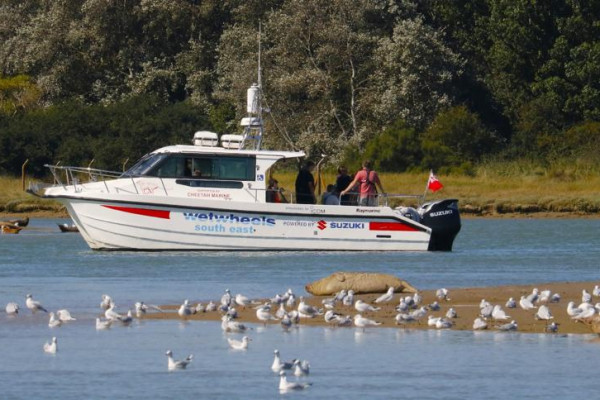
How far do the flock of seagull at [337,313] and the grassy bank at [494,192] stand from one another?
25.0 metres

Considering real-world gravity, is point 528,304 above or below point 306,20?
below

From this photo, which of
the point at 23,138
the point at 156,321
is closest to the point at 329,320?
the point at 156,321

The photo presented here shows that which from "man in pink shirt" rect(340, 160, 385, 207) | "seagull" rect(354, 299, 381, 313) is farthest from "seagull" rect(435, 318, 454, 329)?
"man in pink shirt" rect(340, 160, 385, 207)

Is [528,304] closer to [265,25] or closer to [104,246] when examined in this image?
[104,246]

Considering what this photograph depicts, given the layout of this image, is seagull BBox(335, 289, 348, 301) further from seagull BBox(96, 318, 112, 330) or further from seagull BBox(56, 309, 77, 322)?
seagull BBox(56, 309, 77, 322)

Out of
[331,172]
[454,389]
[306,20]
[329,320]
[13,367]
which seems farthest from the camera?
[306,20]

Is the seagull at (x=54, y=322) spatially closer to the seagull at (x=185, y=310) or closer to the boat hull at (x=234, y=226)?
the seagull at (x=185, y=310)

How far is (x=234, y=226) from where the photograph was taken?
29203mm

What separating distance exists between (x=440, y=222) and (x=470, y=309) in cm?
1081

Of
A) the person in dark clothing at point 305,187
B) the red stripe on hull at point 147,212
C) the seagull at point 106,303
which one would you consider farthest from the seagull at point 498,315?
the person in dark clothing at point 305,187

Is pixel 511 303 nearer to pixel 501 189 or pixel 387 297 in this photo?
pixel 387 297

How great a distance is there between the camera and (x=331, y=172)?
5153 cm

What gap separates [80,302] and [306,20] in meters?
35.0

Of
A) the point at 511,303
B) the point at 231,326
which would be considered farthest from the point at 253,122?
the point at 231,326
